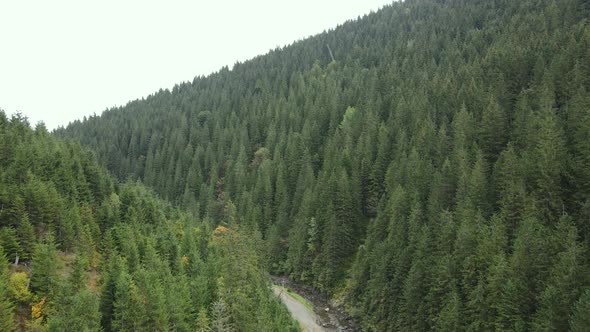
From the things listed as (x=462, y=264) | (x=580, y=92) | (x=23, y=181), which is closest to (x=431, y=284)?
(x=462, y=264)

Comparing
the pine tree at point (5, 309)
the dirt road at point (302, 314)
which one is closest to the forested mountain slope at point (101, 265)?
the pine tree at point (5, 309)

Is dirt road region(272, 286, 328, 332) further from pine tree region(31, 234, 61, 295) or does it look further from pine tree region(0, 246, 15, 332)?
pine tree region(0, 246, 15, 332)

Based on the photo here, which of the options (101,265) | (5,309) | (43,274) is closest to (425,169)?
(101,265)

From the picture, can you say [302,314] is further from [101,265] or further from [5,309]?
[5,309]

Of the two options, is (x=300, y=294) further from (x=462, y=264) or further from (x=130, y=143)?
(x=130, y=143)

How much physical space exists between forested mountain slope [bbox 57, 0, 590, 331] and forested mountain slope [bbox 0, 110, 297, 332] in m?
21.5

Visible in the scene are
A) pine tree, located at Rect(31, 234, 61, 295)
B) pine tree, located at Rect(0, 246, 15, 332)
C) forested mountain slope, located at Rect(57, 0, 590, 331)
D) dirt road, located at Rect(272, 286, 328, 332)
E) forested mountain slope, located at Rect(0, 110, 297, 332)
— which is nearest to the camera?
pine tree, located at Rect(0, 246, 15, 332)

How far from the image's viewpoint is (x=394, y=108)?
4592 inches

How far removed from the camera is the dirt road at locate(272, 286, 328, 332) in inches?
2616

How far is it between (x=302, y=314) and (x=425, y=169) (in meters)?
31.0

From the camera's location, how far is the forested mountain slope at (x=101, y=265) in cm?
4222

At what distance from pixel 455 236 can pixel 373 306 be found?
15601 millimetres

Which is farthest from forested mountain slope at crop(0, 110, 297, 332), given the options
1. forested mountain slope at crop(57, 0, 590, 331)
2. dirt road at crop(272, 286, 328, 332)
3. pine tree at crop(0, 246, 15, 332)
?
forested mountain slope at crop(57, 0, 590, 331)

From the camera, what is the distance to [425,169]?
80.6m
